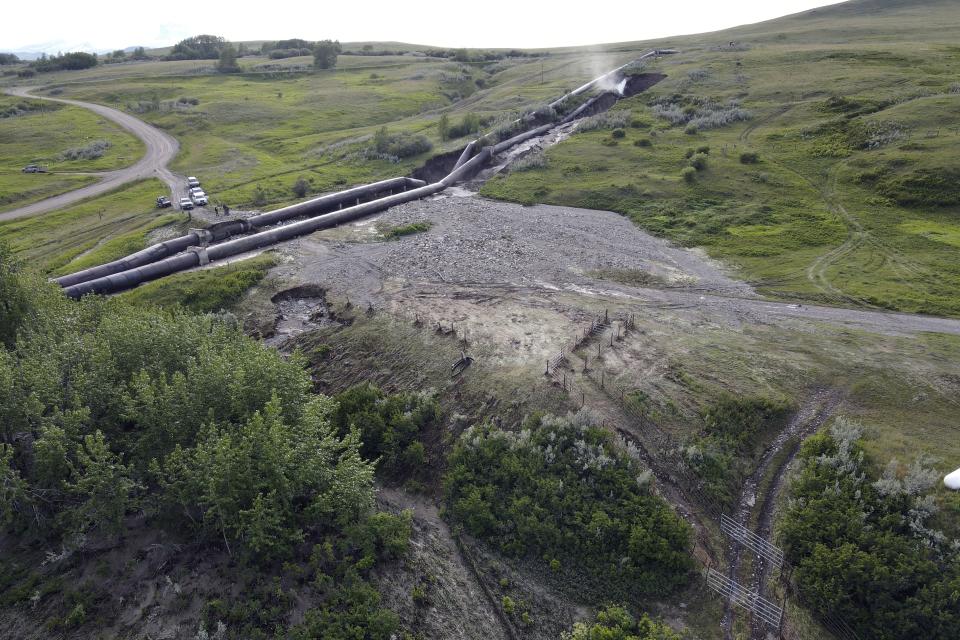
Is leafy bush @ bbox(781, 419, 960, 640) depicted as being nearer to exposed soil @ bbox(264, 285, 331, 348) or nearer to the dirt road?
exposed soil @ bbox(264, 285, 331, 348)

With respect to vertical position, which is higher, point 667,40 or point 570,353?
point 667,40

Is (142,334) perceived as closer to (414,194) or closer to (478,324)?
(478,324)

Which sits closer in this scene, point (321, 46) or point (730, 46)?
point (730, 46)

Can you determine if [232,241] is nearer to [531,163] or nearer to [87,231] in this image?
[87,231]

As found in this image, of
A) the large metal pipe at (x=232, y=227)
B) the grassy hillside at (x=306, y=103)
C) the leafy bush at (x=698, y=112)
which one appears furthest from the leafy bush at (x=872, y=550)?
the leafy bush at (x=698, y=112)

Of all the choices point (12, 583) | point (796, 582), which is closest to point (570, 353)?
point (796, 582)
